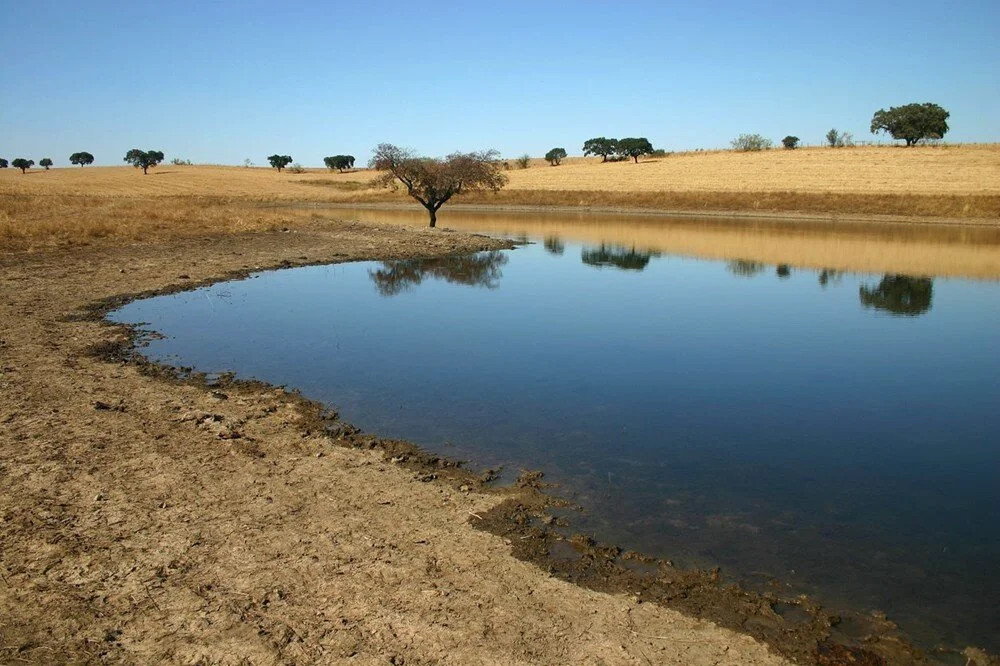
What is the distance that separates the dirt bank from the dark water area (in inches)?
31.3

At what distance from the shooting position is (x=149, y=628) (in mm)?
4750

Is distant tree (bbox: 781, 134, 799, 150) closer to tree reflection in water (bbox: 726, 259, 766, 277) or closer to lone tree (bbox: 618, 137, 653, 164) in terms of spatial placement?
lone tree (bbox: 618, 137, 653, 164)

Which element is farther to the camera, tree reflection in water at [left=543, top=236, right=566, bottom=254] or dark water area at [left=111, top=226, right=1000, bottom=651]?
tree reflection in water at [left=543, top=236, right=566, bottom=254]

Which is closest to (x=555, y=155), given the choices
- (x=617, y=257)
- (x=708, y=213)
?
(x=708, y=213)

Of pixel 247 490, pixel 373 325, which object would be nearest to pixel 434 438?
pixel 247 490

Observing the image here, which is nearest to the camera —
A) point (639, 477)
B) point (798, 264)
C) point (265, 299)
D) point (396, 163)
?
point (639, 477)

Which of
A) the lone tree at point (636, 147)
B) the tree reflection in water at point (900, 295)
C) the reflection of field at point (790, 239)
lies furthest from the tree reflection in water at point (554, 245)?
the lone tree at point (636, 147)

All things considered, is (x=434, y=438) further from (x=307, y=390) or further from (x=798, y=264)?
(x=798, y=264)

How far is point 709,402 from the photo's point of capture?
35.0ft

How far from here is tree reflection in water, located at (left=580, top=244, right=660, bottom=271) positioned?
28589mm

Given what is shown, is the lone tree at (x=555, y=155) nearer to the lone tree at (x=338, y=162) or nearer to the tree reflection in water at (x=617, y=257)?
the lone tree at (x=338, y=162)

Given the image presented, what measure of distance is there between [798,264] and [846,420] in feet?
68.9

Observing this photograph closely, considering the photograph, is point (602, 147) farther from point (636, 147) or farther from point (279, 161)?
point (279, 161)

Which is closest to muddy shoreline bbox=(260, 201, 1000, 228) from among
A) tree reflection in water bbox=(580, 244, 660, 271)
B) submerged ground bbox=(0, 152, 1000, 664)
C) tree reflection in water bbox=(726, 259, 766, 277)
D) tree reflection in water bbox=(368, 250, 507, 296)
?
→ tree reflection in water bbox=(580, 244, 660, 271)
